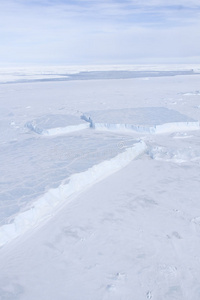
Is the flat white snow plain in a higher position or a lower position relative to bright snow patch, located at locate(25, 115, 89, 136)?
lower

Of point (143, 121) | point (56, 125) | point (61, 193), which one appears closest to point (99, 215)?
point (61, 193)

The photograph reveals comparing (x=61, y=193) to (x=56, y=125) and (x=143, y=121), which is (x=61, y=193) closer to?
(x=56, y=125)

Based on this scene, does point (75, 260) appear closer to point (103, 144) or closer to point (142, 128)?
point (103, 144)

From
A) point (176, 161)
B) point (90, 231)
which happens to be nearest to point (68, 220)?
point (90, 231)

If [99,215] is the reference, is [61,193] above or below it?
above

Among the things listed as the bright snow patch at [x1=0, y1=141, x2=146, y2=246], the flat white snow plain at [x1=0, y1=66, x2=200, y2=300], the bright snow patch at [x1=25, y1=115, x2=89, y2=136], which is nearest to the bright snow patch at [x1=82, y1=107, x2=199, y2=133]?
the flat white snow plain at [x1=0, y1=66, x2=200, y2=300]

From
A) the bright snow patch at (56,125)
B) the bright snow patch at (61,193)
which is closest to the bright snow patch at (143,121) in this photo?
the bright snow patch at (56,125)

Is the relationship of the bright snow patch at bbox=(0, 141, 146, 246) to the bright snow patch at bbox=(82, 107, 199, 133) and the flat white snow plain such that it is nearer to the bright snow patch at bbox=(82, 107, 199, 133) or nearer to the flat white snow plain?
the flat white snow plain
